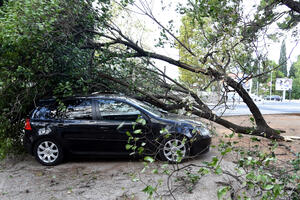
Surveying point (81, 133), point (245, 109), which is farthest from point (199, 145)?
point (245, 109)

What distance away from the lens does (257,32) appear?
21.0ft

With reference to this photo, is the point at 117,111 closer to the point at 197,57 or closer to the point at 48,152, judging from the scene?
the point at 48,152

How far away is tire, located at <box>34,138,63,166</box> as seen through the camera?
4.91 m

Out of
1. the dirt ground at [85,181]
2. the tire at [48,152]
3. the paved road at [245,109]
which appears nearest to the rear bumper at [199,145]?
the dirt ground at [85,181]

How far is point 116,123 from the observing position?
4859mm

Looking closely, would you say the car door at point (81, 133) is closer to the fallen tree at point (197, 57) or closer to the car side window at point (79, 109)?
the car side window at point (79, 109)

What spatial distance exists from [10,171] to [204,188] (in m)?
3.87

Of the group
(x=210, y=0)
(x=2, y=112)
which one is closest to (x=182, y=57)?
(x=210, y=0)

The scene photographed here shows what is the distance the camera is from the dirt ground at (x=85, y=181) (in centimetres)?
348

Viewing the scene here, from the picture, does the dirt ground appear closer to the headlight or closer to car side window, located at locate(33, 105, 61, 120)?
the headlight

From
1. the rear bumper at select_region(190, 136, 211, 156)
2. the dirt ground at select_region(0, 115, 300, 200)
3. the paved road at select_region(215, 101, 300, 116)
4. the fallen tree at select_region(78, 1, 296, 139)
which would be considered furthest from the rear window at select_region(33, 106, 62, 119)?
the paved road at select_region(215, 101, 300, 116)

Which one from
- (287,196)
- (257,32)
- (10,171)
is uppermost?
(257,32)

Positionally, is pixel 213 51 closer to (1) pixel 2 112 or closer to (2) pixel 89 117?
(2) pixel 89 117

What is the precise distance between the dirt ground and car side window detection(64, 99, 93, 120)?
41.2 inches
